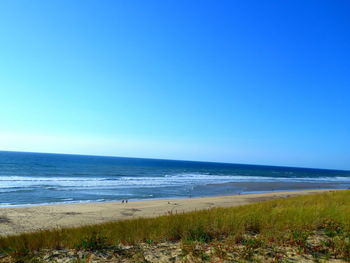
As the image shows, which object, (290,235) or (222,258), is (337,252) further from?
(222,258)

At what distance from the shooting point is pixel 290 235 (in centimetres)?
573

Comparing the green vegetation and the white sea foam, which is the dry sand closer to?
the green vegetation

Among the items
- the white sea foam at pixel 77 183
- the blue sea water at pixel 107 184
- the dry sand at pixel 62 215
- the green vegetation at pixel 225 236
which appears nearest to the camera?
the green vegetation at pixel 225 236

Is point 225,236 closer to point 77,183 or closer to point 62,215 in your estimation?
point 62,215

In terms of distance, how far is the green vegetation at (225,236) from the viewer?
16.5 feet

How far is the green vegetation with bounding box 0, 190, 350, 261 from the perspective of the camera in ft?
16.5

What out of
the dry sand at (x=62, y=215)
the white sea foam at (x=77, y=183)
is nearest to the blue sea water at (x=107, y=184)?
the white sea foam at (x=77, y=183)

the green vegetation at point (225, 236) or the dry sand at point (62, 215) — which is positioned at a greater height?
the green vegetation at point (225, 236)

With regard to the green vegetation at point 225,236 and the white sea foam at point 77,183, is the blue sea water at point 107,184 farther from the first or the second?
the green vegetation at point 225,236

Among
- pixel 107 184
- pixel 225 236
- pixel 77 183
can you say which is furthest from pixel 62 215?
pixel 77 183

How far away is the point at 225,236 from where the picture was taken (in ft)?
20.3

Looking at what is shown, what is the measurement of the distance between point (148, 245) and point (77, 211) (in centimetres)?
1135

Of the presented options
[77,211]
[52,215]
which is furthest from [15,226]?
[77,211]

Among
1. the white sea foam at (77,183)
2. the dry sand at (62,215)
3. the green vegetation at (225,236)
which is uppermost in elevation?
the green vegetation at (225,236)
